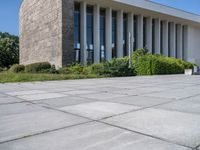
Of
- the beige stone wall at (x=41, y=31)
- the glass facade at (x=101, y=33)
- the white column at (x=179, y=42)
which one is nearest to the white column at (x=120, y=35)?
the glass facade at (x=101, y=33)

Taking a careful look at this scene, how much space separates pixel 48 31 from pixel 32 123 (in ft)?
93.5

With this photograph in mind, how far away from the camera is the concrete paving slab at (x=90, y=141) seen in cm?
286

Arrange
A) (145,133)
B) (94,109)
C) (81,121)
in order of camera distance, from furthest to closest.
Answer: (94,109) < (81,121) < (145,133)

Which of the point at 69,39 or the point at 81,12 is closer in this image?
the point at 69,39

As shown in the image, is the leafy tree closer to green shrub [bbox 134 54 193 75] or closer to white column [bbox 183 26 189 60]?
white column [bbox 183 26 189 60]

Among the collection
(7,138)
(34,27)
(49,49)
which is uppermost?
(34,27)

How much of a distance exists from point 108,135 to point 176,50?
43908 mm

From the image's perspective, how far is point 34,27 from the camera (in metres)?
36.1

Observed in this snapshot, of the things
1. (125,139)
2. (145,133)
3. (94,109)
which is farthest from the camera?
(94,109)

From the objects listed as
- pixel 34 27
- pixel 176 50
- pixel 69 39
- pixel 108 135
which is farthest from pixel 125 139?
pixel 176 50

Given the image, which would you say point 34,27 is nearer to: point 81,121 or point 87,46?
point 87,46

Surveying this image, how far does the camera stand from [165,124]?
3.79 metres

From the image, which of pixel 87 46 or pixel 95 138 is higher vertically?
pixel 87 46

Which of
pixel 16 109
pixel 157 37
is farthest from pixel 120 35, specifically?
pixel 16 109
